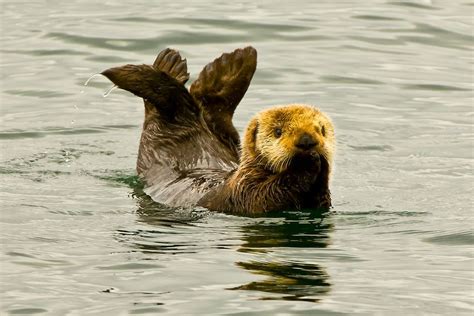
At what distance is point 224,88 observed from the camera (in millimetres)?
9961

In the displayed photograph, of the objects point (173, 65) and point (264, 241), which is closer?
point (264, 241)

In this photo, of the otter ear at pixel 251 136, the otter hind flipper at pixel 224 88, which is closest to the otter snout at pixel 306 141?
the otter ear at pixel 251 136

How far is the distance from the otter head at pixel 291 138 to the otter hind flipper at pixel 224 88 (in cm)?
145

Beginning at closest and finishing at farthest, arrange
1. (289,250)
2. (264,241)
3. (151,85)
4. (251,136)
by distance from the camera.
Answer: (289,250) < (264,241) < (251,136) < (151,85)

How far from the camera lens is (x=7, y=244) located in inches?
311

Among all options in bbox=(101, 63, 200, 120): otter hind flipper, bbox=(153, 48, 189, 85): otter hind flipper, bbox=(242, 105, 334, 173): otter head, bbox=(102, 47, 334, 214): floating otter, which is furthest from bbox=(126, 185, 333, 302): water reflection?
bbox=(153, 48, 189, 85): otter hind flipper

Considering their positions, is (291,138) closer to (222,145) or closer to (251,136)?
(251,136)

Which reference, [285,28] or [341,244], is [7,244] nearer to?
[341,244]

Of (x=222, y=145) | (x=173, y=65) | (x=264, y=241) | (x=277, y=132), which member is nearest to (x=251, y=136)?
(x=277, y=132)

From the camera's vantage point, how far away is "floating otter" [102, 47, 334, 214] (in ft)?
27.0

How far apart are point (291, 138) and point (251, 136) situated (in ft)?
1.94

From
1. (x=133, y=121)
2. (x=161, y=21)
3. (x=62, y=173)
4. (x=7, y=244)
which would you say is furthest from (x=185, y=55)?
(x=7, y=244)

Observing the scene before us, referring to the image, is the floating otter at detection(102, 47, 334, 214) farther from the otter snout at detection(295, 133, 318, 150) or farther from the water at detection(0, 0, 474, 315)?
the water at detection(0, 0, 474, 315)

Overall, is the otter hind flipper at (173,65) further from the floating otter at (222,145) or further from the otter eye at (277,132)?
the otter eye at (277,132)
